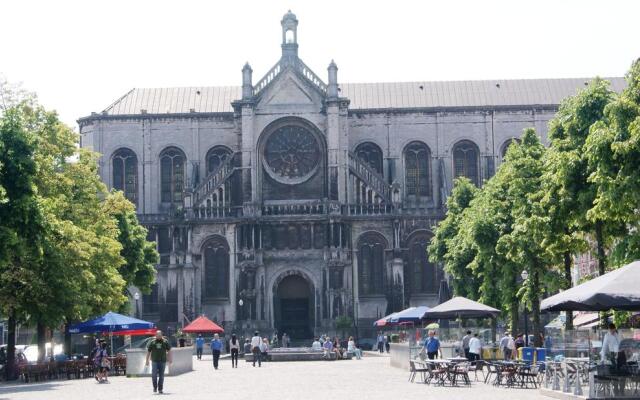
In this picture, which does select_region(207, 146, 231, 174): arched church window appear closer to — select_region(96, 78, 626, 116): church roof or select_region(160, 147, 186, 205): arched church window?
select_region(160, 147, 186, 205): arched church window

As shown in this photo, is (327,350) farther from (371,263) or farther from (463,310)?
(463,310)

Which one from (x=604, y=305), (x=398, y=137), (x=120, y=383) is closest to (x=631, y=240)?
(x=604, y=305)

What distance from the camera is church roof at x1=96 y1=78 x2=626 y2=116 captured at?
302ft

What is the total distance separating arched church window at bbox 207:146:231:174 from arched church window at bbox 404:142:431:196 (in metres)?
14.6

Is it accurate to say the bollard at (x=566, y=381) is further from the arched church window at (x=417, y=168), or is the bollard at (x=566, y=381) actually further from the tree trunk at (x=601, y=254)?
the arched church window at (x=417, y=168)

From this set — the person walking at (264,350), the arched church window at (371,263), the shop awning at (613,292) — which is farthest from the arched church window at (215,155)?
the shop awning at (613,292)

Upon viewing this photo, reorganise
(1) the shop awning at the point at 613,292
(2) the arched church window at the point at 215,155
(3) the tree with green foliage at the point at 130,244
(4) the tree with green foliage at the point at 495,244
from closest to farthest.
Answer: (1) the shop awning at the point at 613,292, (4) the tree with green foliage at the point at 495,244, (3) the tree with green foliage at the point at 130,244, (2) the arched church window at the point at 215,155

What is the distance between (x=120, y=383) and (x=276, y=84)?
47.1 metres

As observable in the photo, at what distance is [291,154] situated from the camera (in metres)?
86.1

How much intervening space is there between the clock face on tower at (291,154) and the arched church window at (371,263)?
6.90 metres

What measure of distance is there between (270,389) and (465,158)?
191ft

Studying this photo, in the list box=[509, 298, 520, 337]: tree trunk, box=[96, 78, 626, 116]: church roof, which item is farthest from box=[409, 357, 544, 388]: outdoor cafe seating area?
box=[96, 78, 626, 116]: church roof

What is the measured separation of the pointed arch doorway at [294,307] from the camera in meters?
84.5

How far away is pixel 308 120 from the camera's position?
281 ft
